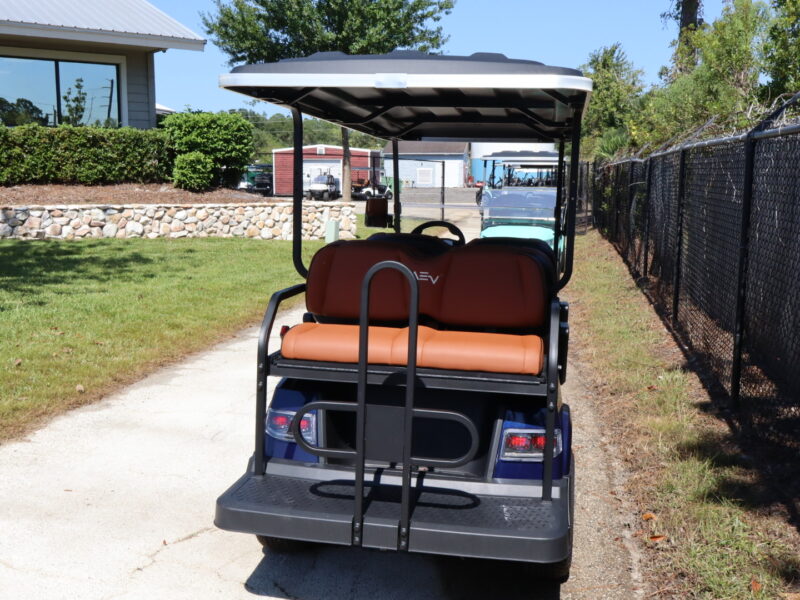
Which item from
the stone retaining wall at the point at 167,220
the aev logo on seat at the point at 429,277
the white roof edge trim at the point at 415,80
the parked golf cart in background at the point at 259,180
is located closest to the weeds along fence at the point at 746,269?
the white roof edge trim at the point at 415,80

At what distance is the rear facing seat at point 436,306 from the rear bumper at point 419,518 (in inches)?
20.3

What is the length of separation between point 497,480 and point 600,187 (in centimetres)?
1782

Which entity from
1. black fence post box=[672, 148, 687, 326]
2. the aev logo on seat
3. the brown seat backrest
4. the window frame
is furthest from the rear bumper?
the window frame

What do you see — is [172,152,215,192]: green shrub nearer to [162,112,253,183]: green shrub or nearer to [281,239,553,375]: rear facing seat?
[162,112,253,183]: green shrub

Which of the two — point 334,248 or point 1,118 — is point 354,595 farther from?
point 1,118

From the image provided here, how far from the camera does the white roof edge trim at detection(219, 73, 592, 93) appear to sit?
10.6ft

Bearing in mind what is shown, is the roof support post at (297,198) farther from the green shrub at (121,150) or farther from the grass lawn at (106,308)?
the green shrub at (121,150)

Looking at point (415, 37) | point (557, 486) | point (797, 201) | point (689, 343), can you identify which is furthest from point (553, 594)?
point (415, 37)

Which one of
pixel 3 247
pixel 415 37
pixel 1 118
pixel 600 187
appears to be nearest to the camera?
pixel 3 247

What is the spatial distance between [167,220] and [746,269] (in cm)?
1322

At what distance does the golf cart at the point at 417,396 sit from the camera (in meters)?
3.11

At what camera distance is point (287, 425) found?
3.56 meters

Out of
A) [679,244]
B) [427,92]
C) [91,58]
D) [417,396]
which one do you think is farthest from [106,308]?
[91,58]

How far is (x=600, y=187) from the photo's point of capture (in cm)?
2030
